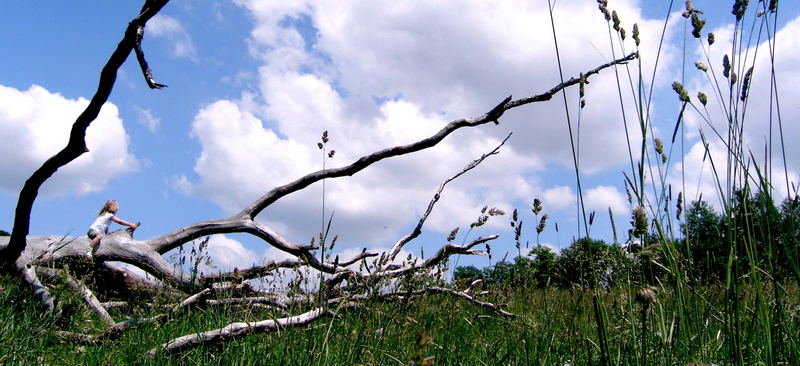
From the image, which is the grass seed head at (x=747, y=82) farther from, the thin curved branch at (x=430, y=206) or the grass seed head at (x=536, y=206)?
the thin curved branch at (x=430, y=206)

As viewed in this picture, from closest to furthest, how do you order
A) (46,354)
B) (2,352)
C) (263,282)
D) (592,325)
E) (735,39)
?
(735,39)
(2,352)
(46,354)
(592,325)
(263,282)

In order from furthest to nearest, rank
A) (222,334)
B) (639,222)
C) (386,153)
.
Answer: (386,153) → (222,334) → (639,222)

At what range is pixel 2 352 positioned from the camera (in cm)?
335

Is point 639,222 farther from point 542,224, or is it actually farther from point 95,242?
point 95,242

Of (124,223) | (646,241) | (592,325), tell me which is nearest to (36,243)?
(124,223)

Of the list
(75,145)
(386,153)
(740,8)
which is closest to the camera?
(740,8)

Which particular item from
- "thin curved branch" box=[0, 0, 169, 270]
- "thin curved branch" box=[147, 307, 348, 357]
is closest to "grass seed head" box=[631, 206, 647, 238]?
"thin curved branch" box=[147, 307, 348, 357]

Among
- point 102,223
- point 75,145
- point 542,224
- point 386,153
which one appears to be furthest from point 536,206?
point 102,223

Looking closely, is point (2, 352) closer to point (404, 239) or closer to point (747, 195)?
point (747, 195)

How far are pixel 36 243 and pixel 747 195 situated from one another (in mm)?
7942

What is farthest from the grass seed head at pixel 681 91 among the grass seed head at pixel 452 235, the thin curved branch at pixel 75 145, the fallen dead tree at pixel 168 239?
the thin curved branch at pixel 75 145

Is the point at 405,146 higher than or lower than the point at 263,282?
higher

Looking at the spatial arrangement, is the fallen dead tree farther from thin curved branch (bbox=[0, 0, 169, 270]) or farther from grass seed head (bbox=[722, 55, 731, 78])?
grass seed head (bbox=[722, 55, 731, 78])

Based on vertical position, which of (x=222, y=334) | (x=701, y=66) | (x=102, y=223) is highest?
(x=102, y=223)
